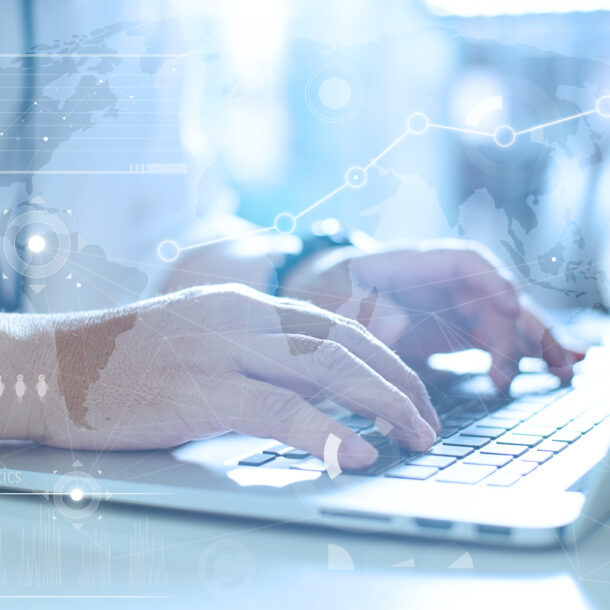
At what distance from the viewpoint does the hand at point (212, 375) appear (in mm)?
508

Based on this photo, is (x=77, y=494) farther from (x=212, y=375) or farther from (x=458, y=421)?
(x=458, y=421)

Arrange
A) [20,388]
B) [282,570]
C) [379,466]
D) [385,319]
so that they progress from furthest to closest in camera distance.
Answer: [385,319], [20,388], [379,466], [282,570]

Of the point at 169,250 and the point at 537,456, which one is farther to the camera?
the point at 169,250

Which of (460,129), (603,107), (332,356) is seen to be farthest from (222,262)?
(603,107)

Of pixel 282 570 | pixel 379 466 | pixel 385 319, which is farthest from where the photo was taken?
pixel 385 319

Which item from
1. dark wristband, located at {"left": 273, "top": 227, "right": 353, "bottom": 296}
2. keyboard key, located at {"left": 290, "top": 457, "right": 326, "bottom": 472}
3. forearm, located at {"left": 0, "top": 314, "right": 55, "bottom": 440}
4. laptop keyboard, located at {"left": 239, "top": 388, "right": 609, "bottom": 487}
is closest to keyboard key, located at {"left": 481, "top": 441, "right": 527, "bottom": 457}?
laptop keyboard, located at {"left": 239, "top": 388, "right": 609, "bottom": 487}

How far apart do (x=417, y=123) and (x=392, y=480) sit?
305mm

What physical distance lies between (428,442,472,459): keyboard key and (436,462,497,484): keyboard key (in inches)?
0.9

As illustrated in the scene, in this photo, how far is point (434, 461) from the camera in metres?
0.47

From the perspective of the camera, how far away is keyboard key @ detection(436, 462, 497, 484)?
0.43m

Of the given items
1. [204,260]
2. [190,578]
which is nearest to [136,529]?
[190,578]

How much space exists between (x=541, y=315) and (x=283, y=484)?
0.33 m

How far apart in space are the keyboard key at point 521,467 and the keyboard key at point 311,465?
0.39ft
